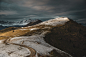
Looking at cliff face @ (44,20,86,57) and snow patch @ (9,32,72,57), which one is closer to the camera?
snow patch @ (9,32,72,57)

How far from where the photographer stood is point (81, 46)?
175 meters

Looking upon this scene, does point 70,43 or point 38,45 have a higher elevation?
point 38,45

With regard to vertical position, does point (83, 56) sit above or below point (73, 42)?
below

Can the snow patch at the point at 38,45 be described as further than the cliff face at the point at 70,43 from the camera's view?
No

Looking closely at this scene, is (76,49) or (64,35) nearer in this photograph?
(76,49)

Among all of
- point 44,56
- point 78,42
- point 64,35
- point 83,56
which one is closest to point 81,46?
point 78,42

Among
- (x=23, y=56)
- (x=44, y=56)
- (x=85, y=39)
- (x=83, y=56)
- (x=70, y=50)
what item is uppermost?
(x=23, y=56)

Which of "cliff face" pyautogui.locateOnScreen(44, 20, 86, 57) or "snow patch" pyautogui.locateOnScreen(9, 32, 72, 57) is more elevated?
"snow patch" pyautogui.locateOnScreen(9, 32, 72, 57)

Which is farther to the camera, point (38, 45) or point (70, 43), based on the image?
point (70, 43)

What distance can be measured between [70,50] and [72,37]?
4769 centimetres

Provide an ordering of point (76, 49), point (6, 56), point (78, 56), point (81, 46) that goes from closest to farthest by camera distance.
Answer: point (6, 56), point (78, 56), point (76, 49), point (81, 46)

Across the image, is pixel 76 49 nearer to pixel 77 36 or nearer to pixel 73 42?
pixel 73 42

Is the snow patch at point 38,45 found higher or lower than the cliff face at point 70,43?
higher

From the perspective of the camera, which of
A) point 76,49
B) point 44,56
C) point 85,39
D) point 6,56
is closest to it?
point 6,56
